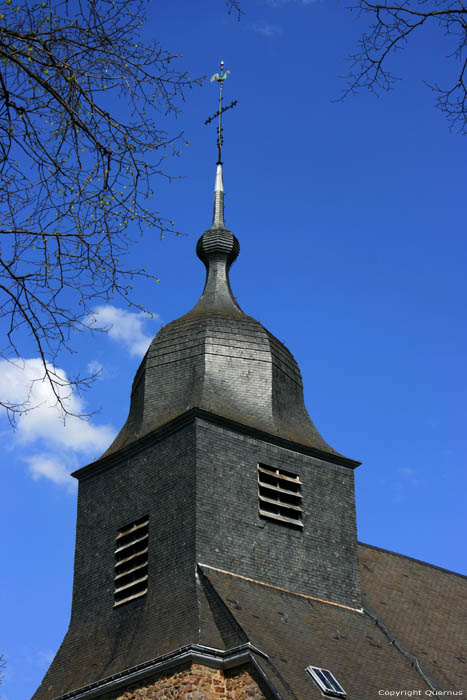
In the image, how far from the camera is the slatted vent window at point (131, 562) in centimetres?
1652

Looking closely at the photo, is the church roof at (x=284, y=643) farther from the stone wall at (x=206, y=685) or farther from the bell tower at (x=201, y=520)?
the stone wall at (x=206, y=685)

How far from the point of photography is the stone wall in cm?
1407

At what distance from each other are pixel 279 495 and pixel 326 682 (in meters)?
3.67

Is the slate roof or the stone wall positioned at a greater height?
the slate roof

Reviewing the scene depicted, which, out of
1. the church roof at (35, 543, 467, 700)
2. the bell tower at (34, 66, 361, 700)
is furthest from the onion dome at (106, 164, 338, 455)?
the church roof at (35, 543, 467, 700)

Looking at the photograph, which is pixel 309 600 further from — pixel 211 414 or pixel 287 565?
pixel 211 414

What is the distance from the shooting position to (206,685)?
1420cm

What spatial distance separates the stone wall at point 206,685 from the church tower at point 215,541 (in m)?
0.02

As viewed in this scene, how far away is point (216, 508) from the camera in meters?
16.3

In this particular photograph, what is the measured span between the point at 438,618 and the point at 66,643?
7.44 meters

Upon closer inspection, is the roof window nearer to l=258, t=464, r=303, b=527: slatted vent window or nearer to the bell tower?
the bell tower

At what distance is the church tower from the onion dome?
0.03m

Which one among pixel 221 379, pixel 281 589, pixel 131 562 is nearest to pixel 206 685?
pixel 281 589

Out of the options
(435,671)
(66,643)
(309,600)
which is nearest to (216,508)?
(309,600)
